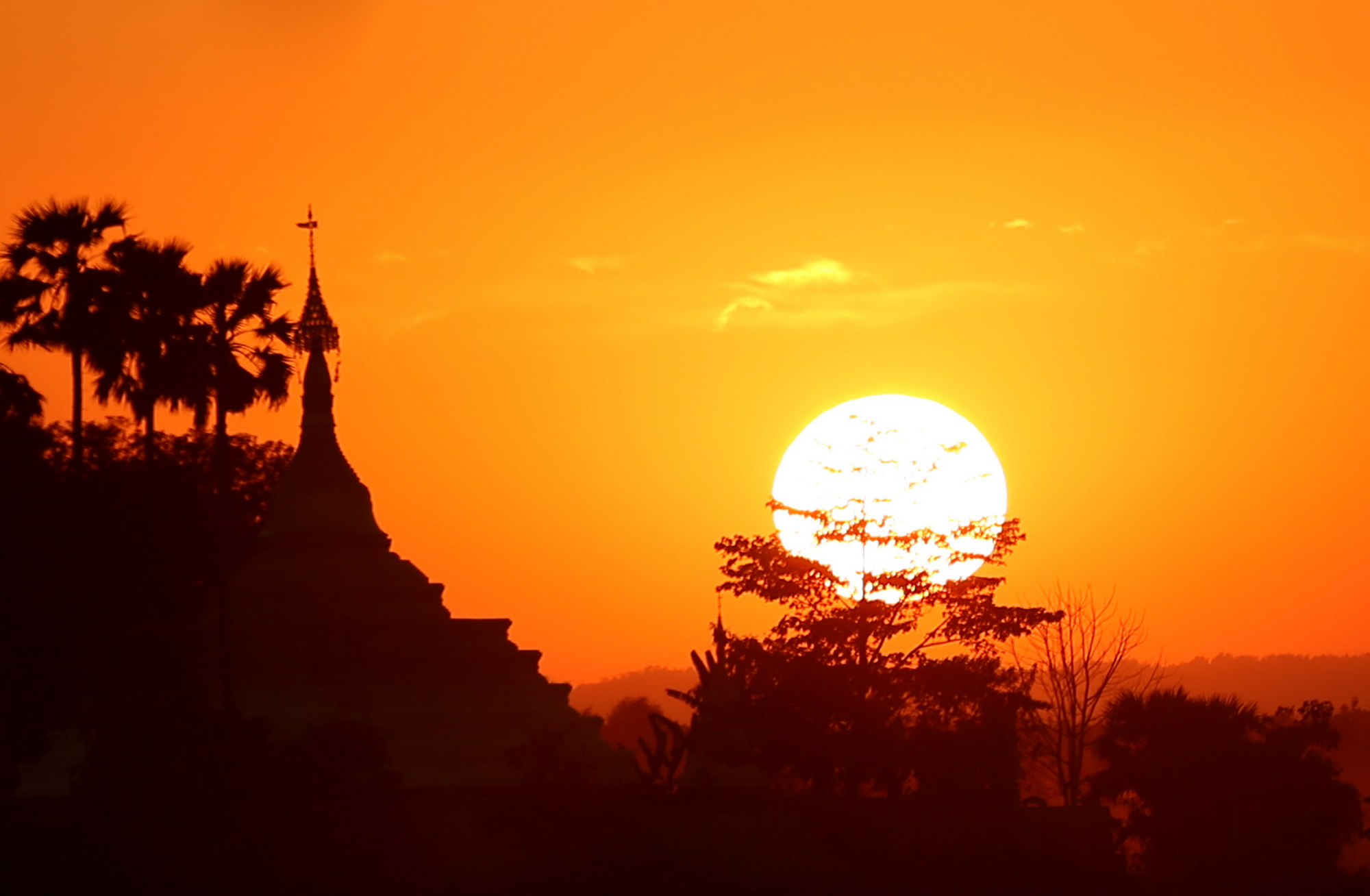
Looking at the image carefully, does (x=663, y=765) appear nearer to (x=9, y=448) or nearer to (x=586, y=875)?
(x=586, y=875)

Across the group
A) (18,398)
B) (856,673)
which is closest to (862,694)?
(856,673)

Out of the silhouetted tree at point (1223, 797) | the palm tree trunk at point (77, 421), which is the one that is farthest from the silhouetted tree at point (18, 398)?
the silhouetted tree at point (1223, 797)

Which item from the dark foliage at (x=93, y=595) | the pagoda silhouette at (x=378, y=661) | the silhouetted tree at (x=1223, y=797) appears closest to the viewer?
the dark foliage at (x=93, y=595)

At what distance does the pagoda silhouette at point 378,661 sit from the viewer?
160 feet

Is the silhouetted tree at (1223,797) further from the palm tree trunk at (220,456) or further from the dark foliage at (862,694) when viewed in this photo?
the palm tree trunk at (220,456)

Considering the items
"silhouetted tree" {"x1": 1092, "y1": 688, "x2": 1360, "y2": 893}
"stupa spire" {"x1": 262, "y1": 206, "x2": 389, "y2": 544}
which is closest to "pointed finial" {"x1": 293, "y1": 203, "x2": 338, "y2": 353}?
"stupa spire" {"x1": 262, "y1": 206, "x2": 389, "y2": 544}

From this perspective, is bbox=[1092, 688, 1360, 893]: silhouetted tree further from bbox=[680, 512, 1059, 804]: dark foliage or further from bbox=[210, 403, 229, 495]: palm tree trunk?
bbox=[210, 403, 229, 495]: palm tree trunk

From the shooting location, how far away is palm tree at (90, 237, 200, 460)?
161 ft

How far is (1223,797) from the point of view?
47219mm

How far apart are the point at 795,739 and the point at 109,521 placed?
15557 mm

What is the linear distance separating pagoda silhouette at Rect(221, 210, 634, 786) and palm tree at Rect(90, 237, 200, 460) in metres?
4.41

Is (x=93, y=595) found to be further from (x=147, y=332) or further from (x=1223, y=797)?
(x=1223, y=797)

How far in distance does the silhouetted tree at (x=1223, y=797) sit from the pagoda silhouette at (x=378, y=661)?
12197 mm

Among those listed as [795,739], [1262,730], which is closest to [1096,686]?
[1262,730]
